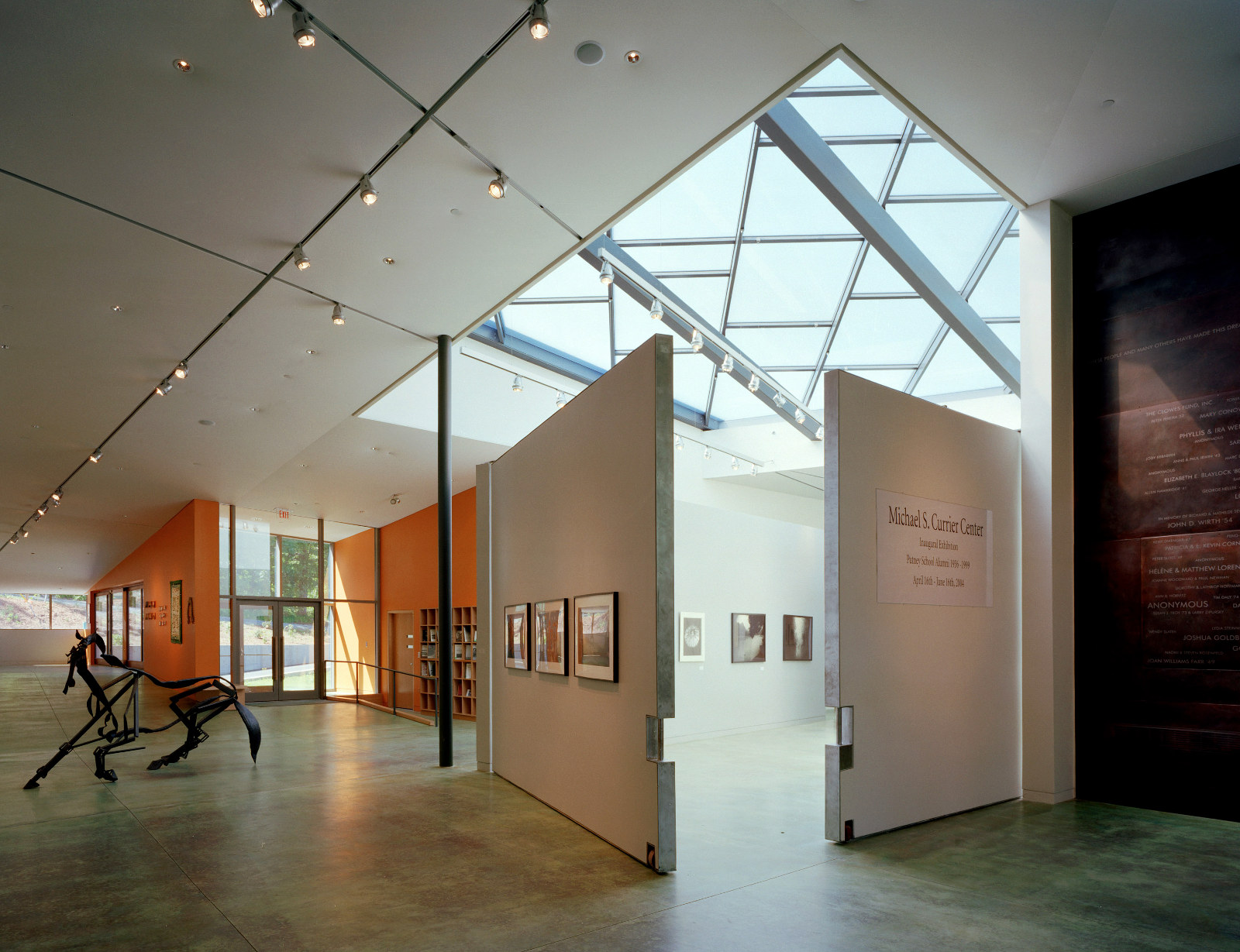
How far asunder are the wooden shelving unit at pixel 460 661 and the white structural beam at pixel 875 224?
31.0 ft

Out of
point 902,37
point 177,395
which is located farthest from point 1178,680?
point 177,395

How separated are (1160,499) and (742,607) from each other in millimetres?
6922

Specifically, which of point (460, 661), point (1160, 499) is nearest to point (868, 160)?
point (1160, 499)

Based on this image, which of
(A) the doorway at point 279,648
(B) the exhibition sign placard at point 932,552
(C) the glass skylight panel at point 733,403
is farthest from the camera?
(A) the doorway at point 279,648

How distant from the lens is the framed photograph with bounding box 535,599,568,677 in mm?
7051

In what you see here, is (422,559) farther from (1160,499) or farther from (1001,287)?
(1160,499)

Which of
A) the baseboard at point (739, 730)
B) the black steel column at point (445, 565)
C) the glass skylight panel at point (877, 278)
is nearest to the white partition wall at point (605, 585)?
the black steel column at point (445, 565)

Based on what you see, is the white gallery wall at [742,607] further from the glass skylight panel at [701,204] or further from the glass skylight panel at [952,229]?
the glass skylight panel at [952,229]

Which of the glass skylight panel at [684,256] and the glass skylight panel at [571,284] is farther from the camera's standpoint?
the glass skylight panel at [571,284]

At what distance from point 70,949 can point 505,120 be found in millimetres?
5715

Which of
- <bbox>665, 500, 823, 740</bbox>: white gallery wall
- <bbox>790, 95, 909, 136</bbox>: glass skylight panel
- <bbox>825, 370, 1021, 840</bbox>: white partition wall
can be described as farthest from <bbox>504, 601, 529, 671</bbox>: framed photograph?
<bbox>790, 95, 909, 136</bbox>: glass skylight panel

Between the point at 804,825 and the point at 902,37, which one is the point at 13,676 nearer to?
the point at 804,825

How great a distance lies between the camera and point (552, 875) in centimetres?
529

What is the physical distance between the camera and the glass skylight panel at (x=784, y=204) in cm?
988
